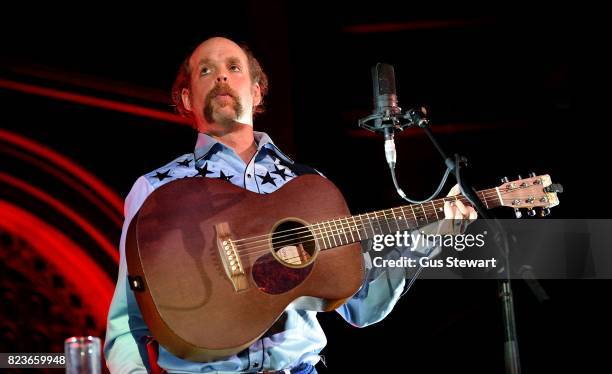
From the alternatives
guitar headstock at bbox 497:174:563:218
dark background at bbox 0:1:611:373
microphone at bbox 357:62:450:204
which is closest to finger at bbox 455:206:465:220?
microphone at bbox 357:62:450:204

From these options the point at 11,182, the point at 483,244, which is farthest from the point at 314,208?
the point at 11,182

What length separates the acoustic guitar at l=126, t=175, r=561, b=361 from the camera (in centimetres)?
259

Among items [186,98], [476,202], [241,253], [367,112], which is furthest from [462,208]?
[367,112]

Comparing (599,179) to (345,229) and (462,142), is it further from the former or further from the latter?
(345,229)

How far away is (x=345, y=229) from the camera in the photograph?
294cm

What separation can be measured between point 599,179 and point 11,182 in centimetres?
347

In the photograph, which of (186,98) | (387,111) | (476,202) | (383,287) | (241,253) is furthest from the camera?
(186,98)

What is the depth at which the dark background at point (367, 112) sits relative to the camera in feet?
13.9

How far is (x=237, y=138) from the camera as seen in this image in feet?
11.3

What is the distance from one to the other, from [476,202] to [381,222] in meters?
0.53

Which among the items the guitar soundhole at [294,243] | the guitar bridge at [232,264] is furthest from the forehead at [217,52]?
the guitar bridge at [232,264]

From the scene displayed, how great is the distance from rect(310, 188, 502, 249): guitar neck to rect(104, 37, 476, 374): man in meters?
0.09

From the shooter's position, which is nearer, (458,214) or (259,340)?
(259,340)

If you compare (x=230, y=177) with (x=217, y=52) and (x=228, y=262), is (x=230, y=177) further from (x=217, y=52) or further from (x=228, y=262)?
(x=217, y=52)
